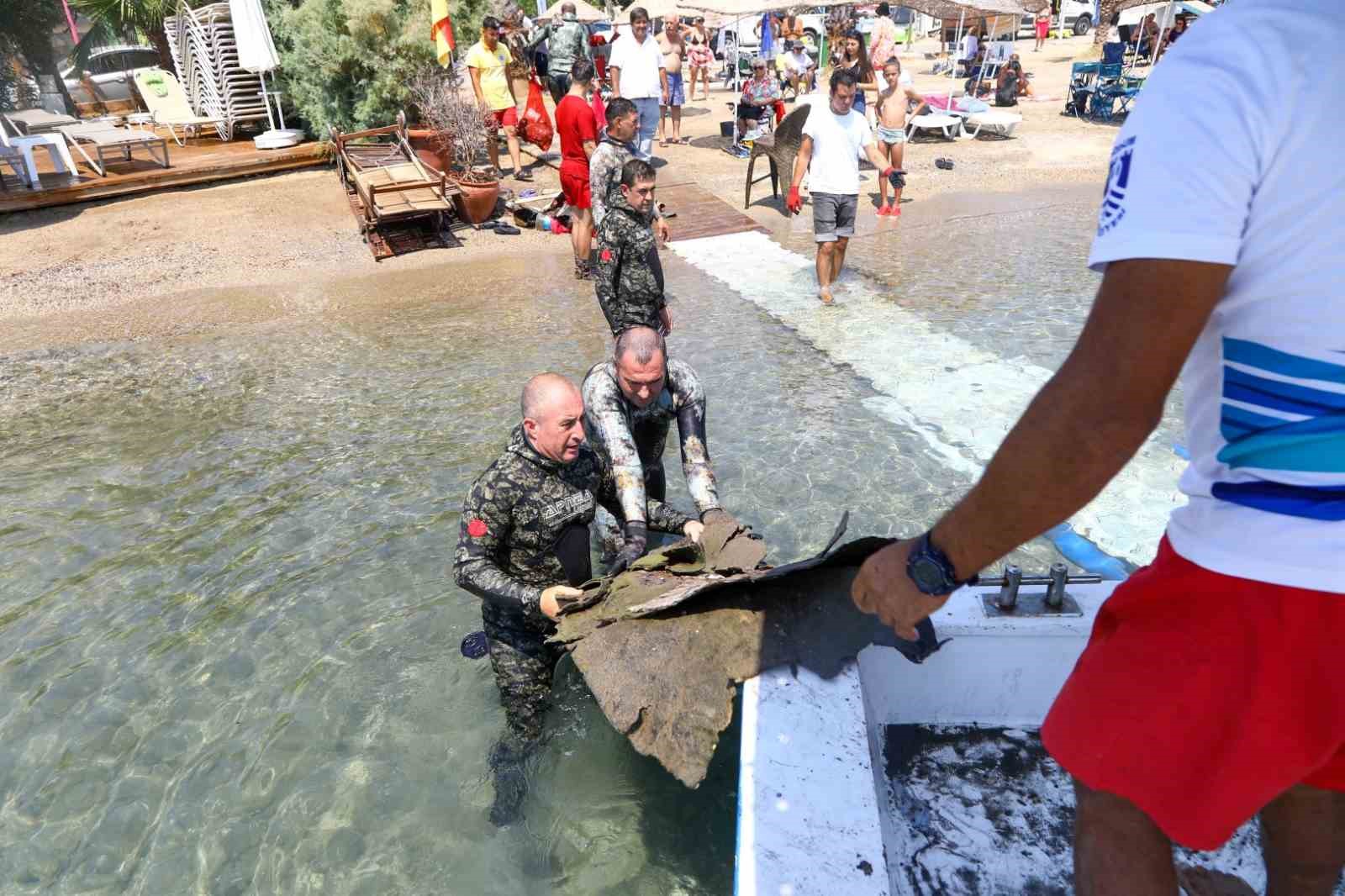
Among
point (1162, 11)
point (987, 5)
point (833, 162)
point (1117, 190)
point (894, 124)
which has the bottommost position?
point (894, 124)

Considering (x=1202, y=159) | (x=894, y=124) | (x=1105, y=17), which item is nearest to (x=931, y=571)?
(x=1202, y=159)

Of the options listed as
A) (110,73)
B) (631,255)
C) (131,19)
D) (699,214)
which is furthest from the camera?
(110,73)

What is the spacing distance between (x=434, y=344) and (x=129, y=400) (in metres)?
2.81

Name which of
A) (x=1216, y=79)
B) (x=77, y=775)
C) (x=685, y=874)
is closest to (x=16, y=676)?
(x=77, y=775)

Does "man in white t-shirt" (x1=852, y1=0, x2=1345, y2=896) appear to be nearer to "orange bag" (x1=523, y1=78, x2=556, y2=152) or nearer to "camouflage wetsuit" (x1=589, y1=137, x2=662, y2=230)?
"camouflage wetsuit" (x1=589, y1=137, x2=662, y2=230)

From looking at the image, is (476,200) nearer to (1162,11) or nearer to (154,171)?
(154,171)

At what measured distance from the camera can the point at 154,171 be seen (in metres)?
14.2

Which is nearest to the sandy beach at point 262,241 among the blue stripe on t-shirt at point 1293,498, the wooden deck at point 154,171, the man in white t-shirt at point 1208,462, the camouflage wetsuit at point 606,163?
the wooden deck at point 154,171

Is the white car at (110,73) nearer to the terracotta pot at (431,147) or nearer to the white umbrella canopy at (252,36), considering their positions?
the white umbrella canopy at (252,36)

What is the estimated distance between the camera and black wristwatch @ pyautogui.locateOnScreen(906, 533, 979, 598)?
4.80 ft

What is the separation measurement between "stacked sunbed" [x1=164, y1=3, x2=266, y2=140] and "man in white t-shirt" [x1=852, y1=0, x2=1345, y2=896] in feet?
58.6

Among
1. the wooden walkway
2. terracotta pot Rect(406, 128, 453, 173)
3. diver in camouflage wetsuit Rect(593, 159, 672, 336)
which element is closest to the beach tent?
the wooden walkway

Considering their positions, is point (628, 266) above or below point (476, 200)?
above

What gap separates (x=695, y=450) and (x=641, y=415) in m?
0.34
